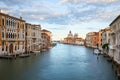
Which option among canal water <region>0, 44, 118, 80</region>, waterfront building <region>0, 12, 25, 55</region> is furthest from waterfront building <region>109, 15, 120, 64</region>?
waterfront building <region>0, 12, 25, 55</region>

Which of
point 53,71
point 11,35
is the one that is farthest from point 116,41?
point 11,35

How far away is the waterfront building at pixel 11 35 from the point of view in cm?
4653

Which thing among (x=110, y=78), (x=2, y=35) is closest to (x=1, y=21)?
(x=2, y=35)

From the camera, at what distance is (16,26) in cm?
5419

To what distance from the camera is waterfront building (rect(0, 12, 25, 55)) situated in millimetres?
46531

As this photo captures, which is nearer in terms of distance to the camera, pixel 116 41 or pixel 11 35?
pixel 116 41

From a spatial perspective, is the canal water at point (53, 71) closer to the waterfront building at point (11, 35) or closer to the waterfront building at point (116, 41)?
the waterfront building at point (116, 41)

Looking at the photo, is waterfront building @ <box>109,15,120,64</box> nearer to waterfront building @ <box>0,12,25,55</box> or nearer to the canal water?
the canal water

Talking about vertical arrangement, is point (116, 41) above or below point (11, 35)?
below

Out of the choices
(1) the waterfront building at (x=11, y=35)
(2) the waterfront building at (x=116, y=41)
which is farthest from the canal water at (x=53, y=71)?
(1) the waterfront building at (x=11, y=35)

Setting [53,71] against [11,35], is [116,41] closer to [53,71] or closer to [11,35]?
[53,71]

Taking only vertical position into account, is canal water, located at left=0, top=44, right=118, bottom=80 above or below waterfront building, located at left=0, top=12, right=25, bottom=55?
below

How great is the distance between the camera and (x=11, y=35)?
168ft

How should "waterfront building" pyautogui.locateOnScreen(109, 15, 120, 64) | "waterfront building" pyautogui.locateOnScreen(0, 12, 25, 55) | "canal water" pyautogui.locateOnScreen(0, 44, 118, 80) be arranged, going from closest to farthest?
"canal water" pyautogui.locateOnScreen(0, 44, 118, 80) → "waterfront building" pyautogui.locateOnScreen(109, 15, 120, 64) → "waterfront building" pyautogui.locateOnScreen(0, 12, 25, 55)
